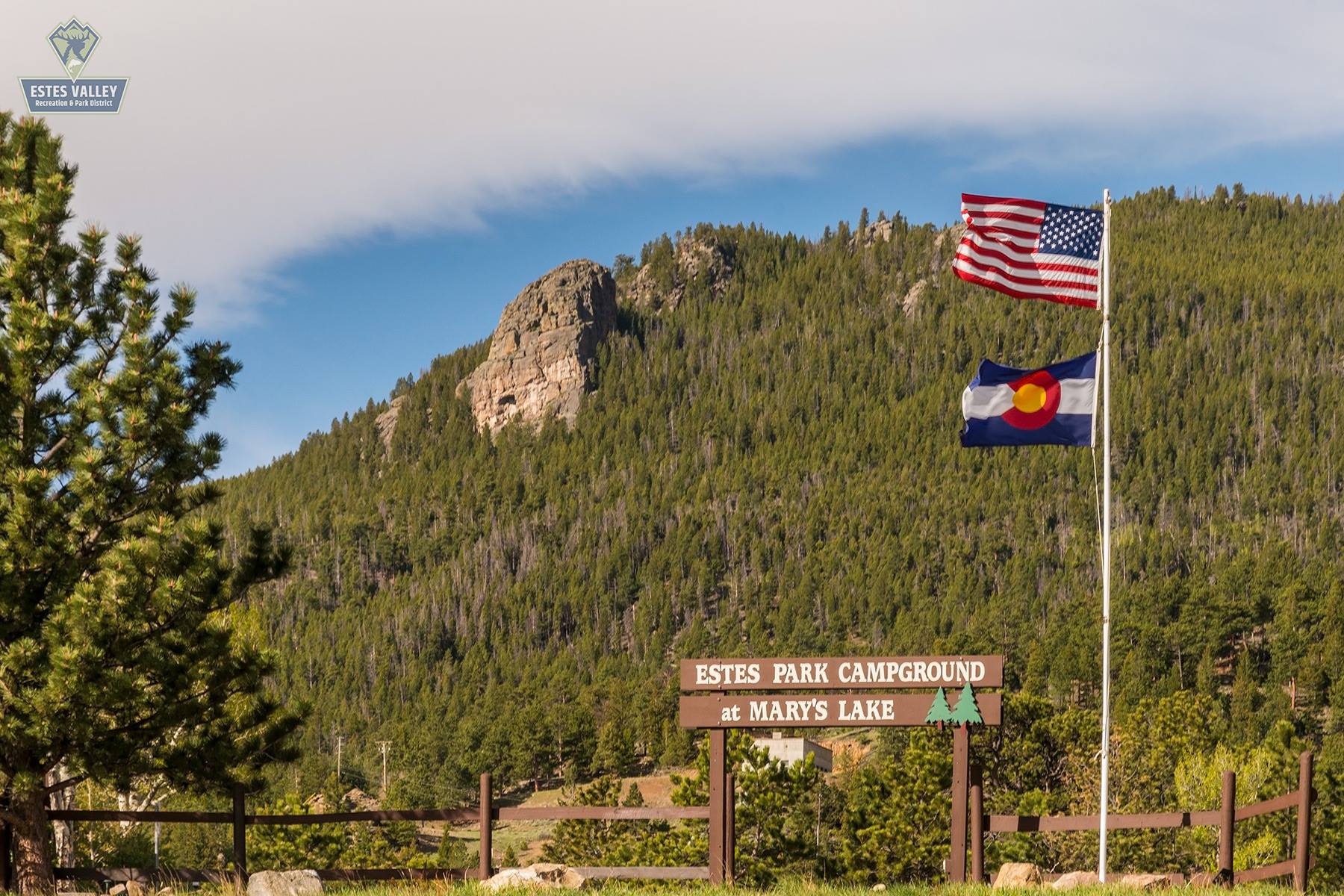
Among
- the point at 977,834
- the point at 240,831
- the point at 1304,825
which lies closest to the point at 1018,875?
the point at 977,834

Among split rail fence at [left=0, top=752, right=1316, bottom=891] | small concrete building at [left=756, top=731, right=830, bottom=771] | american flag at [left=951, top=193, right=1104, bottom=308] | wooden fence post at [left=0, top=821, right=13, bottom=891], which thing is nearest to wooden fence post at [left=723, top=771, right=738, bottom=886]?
split rail fence at [left=0, top=752, right=1316, bottom=891]

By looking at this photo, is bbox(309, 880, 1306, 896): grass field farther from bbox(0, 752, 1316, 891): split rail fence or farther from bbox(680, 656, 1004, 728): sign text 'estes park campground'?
bbox(680, 656, 1004, 728): sign text 'estes park campground'

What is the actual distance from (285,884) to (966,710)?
8.08 metres

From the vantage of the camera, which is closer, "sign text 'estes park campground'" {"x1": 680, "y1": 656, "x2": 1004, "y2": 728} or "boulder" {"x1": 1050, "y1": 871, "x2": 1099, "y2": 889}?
"boulder" {"x1": 1050, "y1": 871, "x2": 1099, "y2": 889}

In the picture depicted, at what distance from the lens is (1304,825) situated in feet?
53.4

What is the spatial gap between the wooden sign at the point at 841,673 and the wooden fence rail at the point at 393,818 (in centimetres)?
146

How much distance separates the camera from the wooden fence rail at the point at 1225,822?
16172mm

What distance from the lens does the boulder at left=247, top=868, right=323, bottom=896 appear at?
16828 mm

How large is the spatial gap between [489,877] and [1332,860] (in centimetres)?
3789

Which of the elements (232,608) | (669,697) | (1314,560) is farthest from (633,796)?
(1314,560)

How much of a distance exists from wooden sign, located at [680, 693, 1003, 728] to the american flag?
17.1ft

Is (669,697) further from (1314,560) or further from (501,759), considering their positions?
(1314,560)

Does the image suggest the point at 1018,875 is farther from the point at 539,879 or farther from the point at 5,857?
the point at 5,857

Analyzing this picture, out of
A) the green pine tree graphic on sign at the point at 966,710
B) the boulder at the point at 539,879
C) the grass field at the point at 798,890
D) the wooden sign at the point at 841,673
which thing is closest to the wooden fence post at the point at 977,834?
the green pine tree graphic on sign at the point at 966,710
